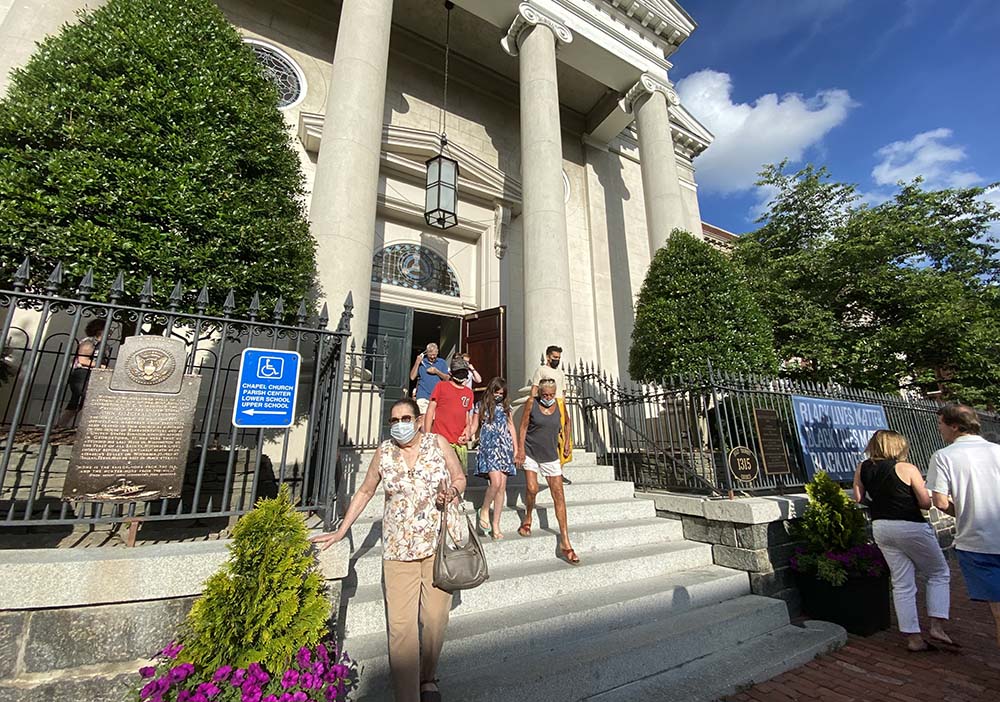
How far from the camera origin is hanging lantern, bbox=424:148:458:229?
29.6ft

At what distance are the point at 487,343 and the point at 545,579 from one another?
22.4 feet

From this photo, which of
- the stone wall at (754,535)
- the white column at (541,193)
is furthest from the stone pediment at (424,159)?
the stone wall at (754,535)

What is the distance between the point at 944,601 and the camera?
3.87 meters

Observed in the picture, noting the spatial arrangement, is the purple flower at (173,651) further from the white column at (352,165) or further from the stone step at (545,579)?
the white column at (352,165)

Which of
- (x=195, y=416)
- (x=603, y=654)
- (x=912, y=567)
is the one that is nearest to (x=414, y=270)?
(x=195, y=416)

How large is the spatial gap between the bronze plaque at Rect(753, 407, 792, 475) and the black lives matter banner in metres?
0.38

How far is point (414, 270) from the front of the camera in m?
11.0

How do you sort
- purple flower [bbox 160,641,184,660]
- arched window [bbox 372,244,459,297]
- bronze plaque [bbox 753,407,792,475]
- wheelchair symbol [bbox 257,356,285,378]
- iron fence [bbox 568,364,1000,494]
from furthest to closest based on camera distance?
arched window [bbox 372,244,459,297], bronze plaque [bbox 753,407,792,475], iron fence [bbox 568,364,1000,494], wheelchair symbol [bbox 257,356,285,378], purple flower [bbox 160,641,184,660]

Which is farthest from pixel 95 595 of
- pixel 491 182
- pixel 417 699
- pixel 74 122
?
pixel 491 182

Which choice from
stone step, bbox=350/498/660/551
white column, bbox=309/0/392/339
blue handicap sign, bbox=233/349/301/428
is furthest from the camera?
white column, bbox=309/0/392/339

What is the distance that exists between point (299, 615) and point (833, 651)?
4457 mm

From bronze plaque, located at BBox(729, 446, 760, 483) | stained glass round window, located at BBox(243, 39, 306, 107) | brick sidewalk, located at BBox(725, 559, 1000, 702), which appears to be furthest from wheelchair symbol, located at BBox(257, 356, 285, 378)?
stained glass round window, located at BBox(243, 39, 306, 107)

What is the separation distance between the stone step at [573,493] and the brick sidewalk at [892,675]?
2.47 m

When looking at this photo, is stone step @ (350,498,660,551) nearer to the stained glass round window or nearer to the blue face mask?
the blue face mask
